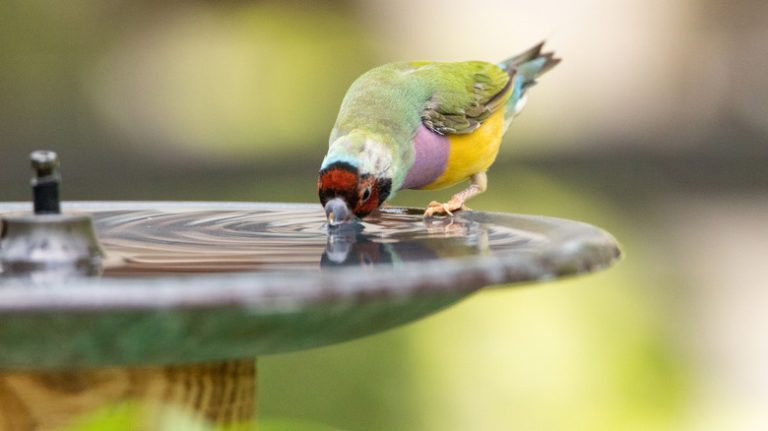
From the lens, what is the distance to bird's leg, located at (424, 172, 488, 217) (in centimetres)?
261

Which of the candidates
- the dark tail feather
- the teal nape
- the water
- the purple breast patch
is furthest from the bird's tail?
the teal nape

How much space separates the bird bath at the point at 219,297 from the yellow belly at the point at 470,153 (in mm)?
1046

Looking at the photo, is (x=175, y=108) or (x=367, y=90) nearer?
(x=367, y=90)

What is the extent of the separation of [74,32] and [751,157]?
374 cm

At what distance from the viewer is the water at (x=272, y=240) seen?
5.00 feet

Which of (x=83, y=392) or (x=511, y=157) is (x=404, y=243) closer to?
(x=83, y=392)

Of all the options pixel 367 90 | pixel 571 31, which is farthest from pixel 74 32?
pixel 367 90

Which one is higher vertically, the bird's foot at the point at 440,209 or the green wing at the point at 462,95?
the green wing at the point at 462,95

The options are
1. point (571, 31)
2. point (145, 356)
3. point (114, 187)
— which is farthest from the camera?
point (571, 31)

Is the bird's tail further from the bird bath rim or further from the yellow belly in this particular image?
the bird bath rim

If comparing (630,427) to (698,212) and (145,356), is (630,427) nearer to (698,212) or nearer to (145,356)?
(698,212)

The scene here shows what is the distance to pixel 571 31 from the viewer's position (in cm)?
709


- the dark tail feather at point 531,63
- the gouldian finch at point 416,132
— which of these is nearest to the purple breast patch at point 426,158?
the gouldian finch at point 416,132

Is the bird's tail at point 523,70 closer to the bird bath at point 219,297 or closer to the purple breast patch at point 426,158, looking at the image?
the purple breast patch at point 426,158
